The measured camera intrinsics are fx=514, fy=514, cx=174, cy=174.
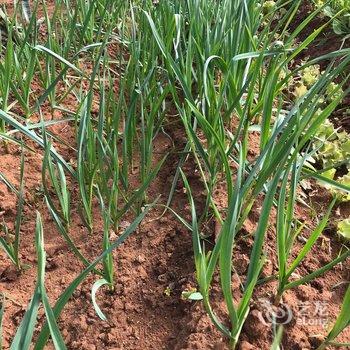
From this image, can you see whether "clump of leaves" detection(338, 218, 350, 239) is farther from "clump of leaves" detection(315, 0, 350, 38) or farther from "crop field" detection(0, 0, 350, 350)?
"clump of leaves" detection(315, 0, 350, 38)

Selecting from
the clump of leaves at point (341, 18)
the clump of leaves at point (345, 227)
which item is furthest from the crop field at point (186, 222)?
the clump of leaves at point (341, 18)

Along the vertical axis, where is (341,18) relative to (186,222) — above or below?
above

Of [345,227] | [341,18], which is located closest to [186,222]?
[345,227]

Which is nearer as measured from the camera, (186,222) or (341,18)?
(186,222)

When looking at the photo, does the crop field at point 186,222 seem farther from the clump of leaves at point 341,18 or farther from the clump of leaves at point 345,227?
the clump of leaves at point 341,18

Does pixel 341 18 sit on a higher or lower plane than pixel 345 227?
higher

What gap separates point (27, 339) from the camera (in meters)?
0.69

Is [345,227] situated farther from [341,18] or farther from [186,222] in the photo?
[341,18]

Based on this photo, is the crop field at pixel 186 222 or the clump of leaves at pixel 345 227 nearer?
the crop field at pixel 186 222

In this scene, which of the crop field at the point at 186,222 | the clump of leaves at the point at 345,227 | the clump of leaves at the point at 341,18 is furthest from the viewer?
the clump of leaves at the point at 341,18

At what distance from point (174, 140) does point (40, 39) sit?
33.6 inches

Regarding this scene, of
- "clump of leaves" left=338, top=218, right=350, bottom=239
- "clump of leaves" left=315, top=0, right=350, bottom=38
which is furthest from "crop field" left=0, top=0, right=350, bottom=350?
"clump of leaves" left=315, top=0, right=350, bottom=38

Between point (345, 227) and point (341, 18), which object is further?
point (341, 18)

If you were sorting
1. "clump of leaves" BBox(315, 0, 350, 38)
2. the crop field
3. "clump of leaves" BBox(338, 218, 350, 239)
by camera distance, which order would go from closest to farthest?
1. the crop field
2. "clump of leaves" BBox(338, 218, 350, 239)
3. "clump of leaves" BBox(315, 0, 350, 38)
